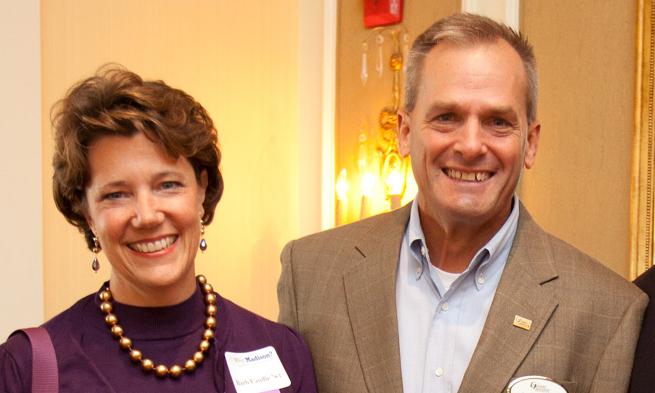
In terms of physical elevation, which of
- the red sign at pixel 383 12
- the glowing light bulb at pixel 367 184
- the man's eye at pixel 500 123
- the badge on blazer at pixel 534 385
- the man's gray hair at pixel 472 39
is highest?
the red sign at pixel 383 12

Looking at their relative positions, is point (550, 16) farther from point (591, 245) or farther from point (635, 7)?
point (591, 245)

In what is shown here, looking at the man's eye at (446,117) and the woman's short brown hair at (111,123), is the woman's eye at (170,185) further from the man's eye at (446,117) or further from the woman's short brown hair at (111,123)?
the man's eye at (446,117)

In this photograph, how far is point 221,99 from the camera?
15.4 feet

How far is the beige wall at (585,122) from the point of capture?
3.71 m

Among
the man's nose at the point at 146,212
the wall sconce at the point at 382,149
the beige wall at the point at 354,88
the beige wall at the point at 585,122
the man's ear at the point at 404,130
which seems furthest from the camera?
the beige wall at the point at 354,88

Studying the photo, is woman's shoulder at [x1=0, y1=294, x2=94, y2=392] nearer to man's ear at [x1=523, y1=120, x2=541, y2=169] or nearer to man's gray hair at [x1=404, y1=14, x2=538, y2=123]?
man's gray hair at [x1=404, y1=14, x2=538, y2=123]

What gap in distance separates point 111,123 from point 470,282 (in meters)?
0.98

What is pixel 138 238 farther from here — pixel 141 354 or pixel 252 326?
pixel 252 326

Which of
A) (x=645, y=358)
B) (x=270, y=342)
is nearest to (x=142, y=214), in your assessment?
(x=270, y=342)

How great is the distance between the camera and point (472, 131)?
80.9 inches

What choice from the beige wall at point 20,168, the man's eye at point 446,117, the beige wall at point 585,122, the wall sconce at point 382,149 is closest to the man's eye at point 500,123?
the man's eye at point 446,117

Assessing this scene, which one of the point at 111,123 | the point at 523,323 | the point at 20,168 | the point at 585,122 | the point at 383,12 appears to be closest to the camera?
the point at 111,123

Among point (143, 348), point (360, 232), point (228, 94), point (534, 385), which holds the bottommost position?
point (534, 385)

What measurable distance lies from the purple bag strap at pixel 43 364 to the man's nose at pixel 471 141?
3.49 feet
